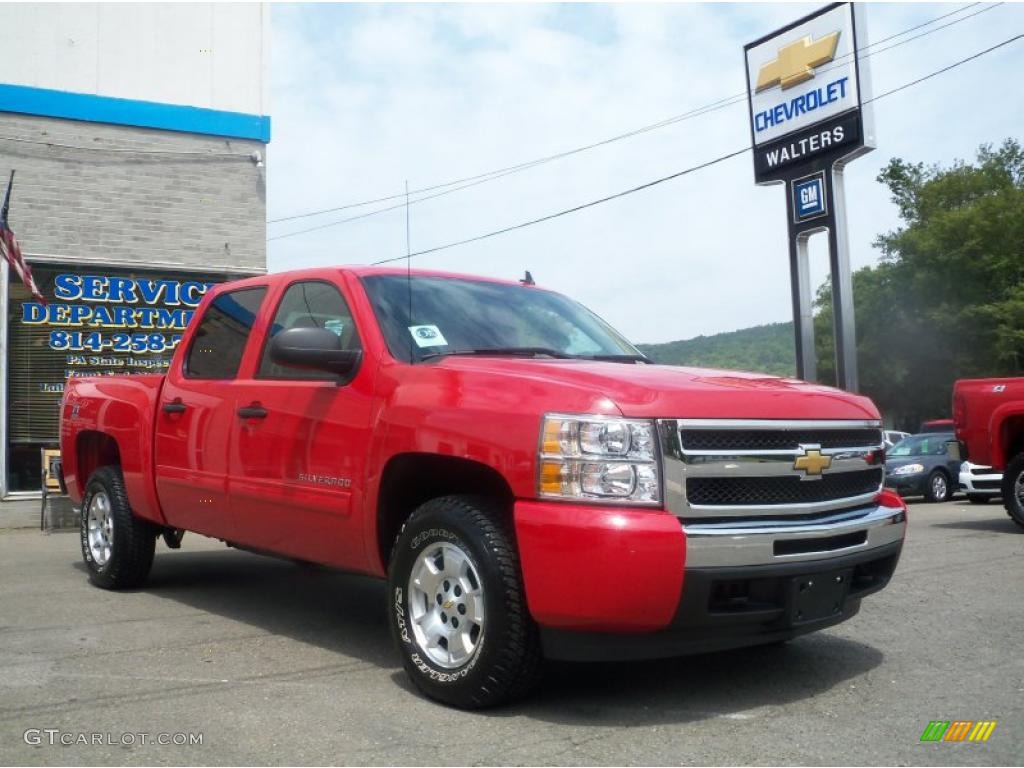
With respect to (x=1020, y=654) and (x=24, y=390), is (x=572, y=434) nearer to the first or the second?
(x=1020, y=654)

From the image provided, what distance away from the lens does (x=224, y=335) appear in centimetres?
619

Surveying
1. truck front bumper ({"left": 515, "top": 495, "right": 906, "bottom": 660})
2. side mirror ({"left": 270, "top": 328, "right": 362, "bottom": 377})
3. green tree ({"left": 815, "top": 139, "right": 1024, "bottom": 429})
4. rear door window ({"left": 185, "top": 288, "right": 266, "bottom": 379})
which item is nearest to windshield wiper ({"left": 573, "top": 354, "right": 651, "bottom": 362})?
side mirror ({"left": 270, "top": 328, "right": 362, "bottom": 377})

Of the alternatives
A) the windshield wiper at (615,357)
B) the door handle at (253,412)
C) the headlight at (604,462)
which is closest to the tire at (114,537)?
the door handle at (253,412)

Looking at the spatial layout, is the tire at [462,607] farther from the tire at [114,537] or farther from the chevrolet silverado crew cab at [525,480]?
the tire at [114,537]

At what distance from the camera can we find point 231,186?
1398cm

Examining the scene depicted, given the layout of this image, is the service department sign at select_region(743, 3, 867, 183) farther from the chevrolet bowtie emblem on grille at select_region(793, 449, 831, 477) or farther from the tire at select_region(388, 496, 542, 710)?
the tire at select_region(388, 496, 542, 710)

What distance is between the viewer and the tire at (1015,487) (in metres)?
10.5

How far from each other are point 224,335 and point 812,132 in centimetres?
1238

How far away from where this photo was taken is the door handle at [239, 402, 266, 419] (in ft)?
17.8

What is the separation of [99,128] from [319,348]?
9.95 metres

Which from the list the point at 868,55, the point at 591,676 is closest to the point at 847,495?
the point at 591,676

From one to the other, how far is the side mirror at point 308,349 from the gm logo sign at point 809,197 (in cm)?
1300

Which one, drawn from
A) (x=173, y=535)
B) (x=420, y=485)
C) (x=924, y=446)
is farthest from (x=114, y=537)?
(x=924, y=446)

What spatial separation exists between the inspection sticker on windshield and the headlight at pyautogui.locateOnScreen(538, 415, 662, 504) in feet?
4.07
